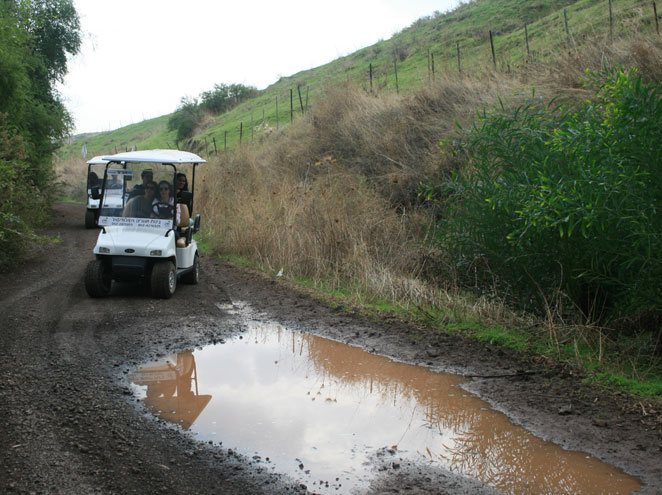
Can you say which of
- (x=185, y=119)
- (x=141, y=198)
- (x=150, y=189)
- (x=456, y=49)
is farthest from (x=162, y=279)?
(x=185, y=119)

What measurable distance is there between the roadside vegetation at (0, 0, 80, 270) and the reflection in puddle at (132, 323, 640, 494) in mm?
6255

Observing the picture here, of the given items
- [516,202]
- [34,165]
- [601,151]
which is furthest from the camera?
[34,165]

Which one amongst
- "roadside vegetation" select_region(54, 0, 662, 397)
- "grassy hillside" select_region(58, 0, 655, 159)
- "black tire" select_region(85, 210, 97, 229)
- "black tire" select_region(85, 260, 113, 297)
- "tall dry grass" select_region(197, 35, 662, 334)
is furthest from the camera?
"black tire" select_region(85, 210, 97, 229)

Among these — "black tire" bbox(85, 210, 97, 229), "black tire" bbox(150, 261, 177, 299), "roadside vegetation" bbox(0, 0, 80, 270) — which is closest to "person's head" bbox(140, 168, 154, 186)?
"black tire" bbox(150, 261, 177, 299)

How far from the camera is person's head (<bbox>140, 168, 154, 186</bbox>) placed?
11562 mm

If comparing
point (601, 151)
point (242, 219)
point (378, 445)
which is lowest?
point (378, 445)

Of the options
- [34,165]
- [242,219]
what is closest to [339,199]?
[242,219]

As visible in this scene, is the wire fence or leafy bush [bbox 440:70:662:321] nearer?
leafy bush [bbox 440:70:662:321]

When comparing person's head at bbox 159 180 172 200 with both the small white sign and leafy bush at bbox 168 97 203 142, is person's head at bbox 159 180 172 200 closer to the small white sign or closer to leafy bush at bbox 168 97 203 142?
the small white sign

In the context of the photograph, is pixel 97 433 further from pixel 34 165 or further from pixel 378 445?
pixel 34 165

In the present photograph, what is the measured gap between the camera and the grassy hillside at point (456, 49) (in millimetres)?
19234

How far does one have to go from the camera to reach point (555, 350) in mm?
7746

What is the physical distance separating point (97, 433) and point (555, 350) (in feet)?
15.3

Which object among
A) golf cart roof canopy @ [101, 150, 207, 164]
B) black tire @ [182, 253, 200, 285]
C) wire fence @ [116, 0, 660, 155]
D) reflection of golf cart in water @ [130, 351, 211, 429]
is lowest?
reflection of golf cart in water @ [130, 351, 211, 429]
